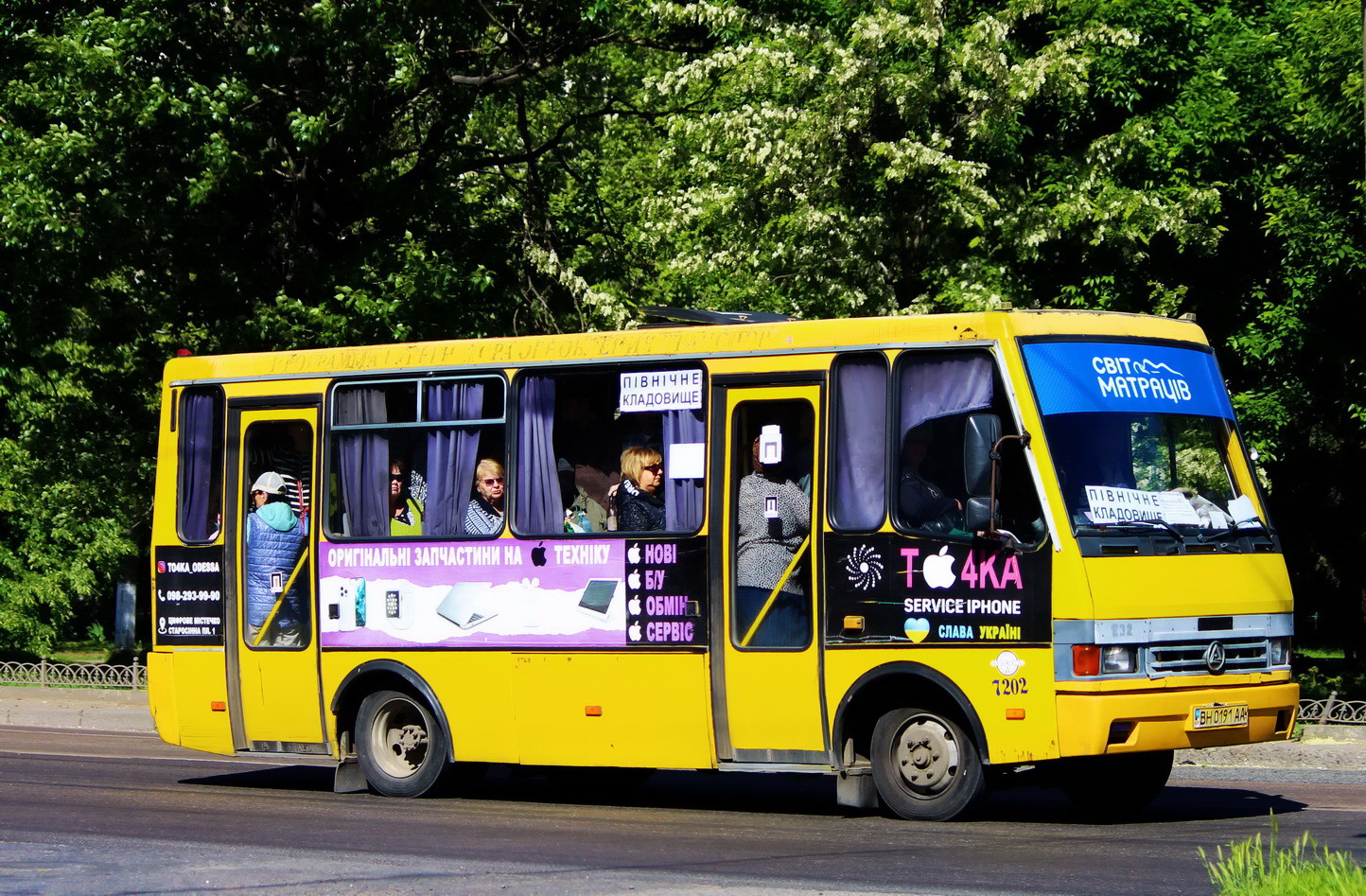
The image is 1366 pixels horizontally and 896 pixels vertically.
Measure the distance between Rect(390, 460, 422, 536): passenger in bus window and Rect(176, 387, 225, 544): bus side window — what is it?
5.22ft


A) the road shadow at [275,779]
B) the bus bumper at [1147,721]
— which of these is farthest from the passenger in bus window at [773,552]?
the road shadow at [275,779]

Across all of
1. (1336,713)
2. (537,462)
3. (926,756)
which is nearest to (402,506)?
(537,462)

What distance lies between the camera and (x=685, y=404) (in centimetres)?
1203

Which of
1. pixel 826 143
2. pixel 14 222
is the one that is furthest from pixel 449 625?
pixel 826 143

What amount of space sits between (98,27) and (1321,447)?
18312 mm

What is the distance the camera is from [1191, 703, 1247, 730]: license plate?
1057 cm

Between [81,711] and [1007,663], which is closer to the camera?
[1007,663]

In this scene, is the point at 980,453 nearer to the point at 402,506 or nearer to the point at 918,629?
the point at 918,629

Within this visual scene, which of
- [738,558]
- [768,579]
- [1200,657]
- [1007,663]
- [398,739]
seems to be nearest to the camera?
[1007,663]

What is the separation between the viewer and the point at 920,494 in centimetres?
1112

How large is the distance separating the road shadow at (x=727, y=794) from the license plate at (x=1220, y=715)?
0.81 meters

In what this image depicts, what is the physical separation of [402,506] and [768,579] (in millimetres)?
3032

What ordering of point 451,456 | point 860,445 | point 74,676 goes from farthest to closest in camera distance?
point 74,676 < point 451,456 < point 860,445

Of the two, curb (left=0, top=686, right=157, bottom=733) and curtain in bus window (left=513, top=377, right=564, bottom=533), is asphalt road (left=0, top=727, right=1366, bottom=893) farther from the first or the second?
curb (left=0, top=686, right=157, bottom=733)
